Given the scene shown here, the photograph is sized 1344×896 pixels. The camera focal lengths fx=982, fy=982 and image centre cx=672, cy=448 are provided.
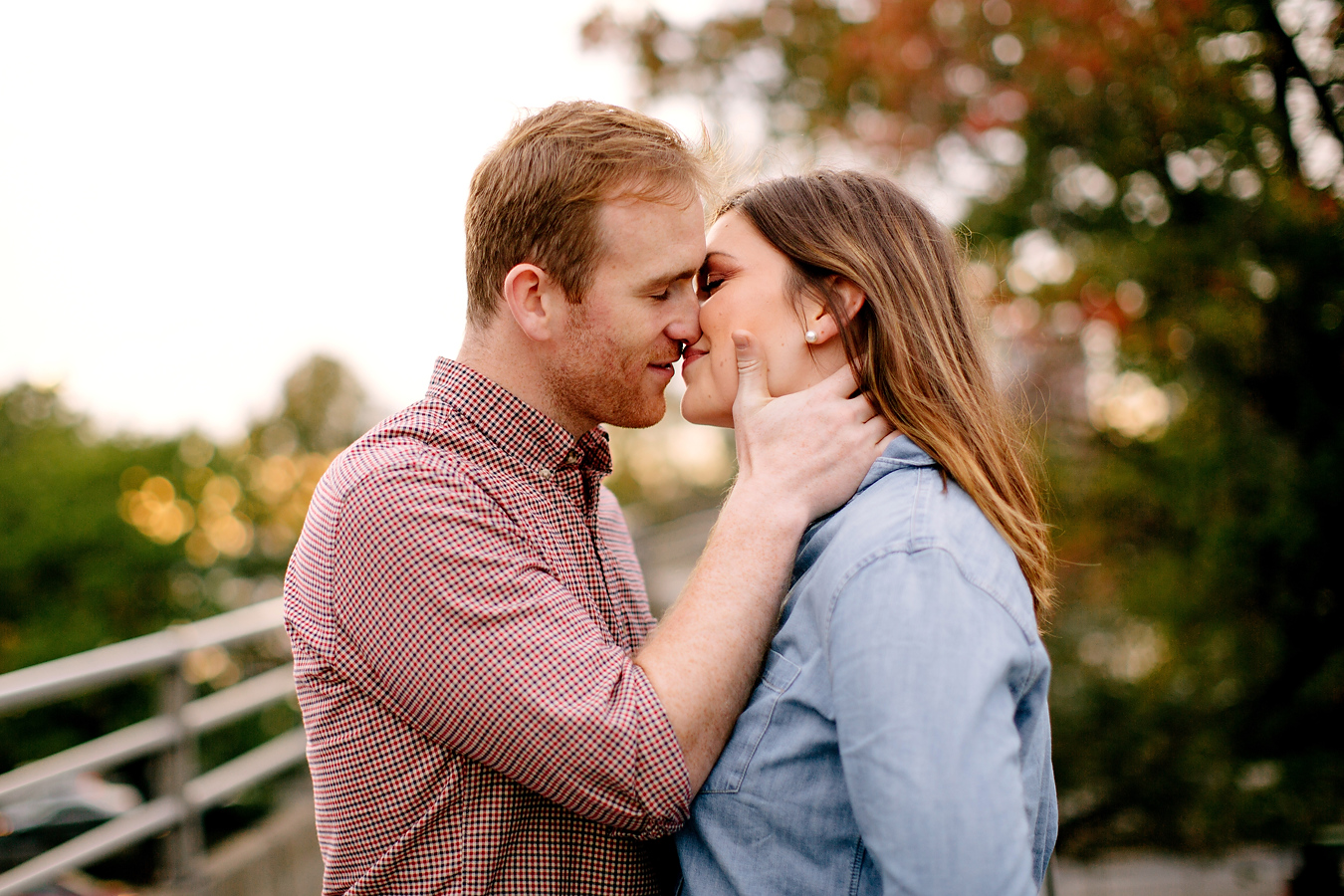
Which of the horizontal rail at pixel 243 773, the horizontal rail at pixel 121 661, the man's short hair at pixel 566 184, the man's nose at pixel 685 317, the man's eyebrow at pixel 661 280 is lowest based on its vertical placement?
the horizontal rail at pixel 243 773

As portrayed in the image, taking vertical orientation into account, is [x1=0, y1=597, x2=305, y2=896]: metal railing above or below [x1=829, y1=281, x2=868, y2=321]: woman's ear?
below

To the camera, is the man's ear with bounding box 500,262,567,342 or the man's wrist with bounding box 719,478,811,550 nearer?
the man's wrist with bounding box 719,478,811,550

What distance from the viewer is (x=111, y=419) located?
13.6 metres

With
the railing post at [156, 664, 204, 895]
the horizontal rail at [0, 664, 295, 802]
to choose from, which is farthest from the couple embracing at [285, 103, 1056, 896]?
the railing post at [156, 664, 204, 895]

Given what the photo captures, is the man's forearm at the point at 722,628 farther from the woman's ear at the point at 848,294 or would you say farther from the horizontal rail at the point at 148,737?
the horizontal rail at the point at 148,737

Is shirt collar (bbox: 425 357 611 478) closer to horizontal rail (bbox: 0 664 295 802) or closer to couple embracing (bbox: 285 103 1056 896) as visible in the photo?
couple embracing (bbox: 285 103 1056 896)

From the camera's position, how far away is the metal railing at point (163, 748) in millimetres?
2930

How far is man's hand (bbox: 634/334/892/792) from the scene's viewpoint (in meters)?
1.42

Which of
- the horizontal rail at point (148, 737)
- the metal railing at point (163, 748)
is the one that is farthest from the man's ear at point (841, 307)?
the metal railing at point (163, 748)

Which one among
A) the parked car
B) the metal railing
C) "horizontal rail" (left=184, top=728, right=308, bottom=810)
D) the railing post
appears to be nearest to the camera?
the metal railing

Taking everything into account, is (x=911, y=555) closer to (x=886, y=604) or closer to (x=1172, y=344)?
(x=886, y=604)

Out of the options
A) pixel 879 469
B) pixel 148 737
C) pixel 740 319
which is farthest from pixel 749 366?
pixel 148 737

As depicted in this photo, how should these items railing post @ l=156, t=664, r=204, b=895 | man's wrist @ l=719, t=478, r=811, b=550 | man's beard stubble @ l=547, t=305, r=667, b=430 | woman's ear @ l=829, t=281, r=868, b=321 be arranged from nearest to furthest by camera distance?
man's wrist @ l=719, t=478, r=811, b=550 < woman's ear @ l=829, t=281, r=868, b=321 < man's beard stubble @ l=547, t=305, r=667, b=430 < railing post @ l=156, t=664, r=204, b=895

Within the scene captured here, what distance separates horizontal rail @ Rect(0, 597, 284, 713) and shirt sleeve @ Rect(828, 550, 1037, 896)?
1616 mm
